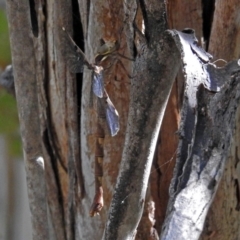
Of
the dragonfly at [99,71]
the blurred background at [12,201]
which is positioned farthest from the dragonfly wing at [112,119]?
the blurred background at [12,201]

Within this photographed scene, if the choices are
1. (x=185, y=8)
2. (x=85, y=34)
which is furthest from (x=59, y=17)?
(x=185, y=8)

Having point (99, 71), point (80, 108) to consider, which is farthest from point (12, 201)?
point (99, 71)

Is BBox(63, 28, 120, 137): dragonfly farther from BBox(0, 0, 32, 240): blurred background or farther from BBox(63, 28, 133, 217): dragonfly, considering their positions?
BBox(0, 0, 32, 240): blurred background

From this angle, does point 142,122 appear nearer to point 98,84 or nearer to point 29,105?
point 98,84

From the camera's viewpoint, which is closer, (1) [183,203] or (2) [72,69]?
(1) [183,203]

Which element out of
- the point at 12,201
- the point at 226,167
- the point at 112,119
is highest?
the point at 112,119

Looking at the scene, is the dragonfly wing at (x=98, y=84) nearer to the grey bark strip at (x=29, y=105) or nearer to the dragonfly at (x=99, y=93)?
the dragonfly at (x=99, y=93)

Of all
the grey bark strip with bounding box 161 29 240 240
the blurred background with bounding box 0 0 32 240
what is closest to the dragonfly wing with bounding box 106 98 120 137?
the grey bark strip with bounding box 161 29 240 240

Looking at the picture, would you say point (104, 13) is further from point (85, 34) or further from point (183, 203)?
point (183, 203)
